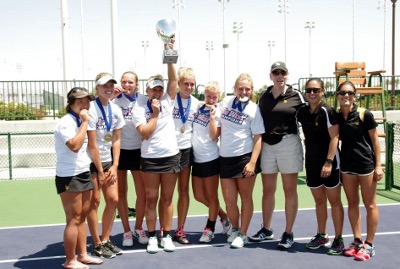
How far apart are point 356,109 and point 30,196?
7.18 metres

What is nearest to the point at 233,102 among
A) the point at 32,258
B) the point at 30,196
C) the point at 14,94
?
the point at 32,258

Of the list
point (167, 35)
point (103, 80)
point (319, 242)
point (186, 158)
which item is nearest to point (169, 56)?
point (167, 35)

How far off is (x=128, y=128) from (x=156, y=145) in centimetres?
50

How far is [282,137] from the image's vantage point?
5.74 meters

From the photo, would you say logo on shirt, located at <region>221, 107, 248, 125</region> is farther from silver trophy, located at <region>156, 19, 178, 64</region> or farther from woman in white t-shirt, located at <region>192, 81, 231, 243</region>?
silver trophy, located at <region>156, 19, 178, 64</region>

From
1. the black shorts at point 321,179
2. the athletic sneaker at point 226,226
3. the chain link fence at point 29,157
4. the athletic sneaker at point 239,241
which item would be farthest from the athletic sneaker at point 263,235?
the chain link fence at point 29,157

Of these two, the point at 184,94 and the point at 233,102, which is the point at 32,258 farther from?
the point at 233,102

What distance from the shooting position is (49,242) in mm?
6375

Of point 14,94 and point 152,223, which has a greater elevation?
point 14,94

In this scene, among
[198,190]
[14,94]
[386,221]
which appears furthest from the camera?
[14,94]

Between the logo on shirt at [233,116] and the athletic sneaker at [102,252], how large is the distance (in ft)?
6.88

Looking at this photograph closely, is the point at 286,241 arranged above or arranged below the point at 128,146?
below

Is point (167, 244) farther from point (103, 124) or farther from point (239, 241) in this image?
point (103, 124)

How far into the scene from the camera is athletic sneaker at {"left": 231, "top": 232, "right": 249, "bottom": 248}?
585 centimetres
